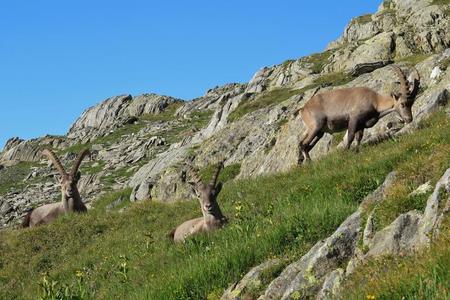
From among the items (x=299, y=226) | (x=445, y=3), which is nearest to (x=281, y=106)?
(x=299, y=226)

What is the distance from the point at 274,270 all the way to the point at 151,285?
91.3 inches

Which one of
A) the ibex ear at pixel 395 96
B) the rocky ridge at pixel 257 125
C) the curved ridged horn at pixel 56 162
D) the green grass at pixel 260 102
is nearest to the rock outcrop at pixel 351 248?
the rocky ridge at pixel 257 125

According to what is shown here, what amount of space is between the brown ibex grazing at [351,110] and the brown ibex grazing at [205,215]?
25.3 feet

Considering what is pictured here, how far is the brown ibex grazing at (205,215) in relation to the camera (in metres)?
15.1

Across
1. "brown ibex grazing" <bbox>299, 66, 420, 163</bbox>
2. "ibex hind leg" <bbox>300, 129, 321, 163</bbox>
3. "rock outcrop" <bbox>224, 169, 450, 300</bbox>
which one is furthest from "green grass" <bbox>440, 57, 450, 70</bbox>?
"rock outcrop" <bbox>224, 169, 450, 300</bbox>

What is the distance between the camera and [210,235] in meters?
13.2

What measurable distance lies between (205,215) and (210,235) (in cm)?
223

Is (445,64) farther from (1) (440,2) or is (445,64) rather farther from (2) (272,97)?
(1) (440,2)

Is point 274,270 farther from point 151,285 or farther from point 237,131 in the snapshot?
point 237,131

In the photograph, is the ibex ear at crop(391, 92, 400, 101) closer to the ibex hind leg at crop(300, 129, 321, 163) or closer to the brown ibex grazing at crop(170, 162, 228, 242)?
the ibex hind leg at crop(300, 129, 321, 163)

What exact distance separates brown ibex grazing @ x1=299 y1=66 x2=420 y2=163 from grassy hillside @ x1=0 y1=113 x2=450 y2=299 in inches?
105

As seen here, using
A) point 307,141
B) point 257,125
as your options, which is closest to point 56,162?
point 307,141

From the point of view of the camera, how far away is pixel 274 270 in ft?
30.8

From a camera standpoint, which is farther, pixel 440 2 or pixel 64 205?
pixel 440 2
